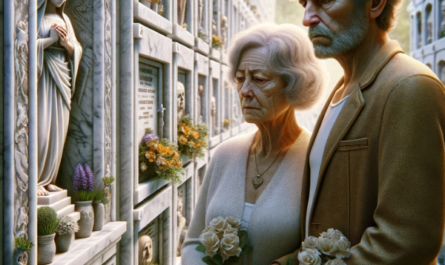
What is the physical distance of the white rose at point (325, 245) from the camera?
1790 millimetres

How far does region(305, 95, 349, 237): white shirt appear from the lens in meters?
2.06

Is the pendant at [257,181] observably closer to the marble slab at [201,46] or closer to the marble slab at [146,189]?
the marble slab at [146,189]

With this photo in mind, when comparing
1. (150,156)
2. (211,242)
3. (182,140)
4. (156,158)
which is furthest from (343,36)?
(182,140)

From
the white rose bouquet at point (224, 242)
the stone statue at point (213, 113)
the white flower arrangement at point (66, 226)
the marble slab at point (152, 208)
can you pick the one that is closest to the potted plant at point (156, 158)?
the marble slab at point (152, 208)

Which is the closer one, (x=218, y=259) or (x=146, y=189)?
(x=218, y=259)

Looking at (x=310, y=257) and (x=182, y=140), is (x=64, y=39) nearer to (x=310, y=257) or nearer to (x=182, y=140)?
(x=310, y=257)

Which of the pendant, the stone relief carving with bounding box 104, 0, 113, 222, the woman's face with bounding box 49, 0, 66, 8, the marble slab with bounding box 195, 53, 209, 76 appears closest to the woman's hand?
the woman's face with bounding box 49, 0, 66, 8

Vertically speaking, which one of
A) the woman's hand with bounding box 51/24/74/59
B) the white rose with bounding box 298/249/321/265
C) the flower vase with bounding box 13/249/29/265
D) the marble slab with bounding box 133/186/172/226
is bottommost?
the marble slab with bounding box 133/186/172/226

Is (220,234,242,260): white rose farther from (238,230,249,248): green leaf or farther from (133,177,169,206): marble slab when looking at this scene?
(133,177,169,206): marble slab

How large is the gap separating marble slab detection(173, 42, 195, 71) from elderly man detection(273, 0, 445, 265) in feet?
14.6

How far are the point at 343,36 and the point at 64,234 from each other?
233cm

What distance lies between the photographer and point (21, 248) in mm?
2650

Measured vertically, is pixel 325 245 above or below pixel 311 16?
below

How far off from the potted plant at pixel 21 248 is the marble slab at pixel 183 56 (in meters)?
4.06
